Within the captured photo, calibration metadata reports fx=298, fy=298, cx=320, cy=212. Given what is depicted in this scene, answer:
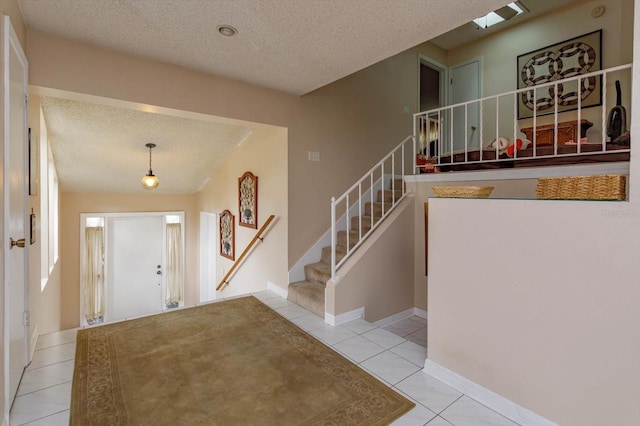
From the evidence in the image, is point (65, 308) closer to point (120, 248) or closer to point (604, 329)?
point (120, 248)

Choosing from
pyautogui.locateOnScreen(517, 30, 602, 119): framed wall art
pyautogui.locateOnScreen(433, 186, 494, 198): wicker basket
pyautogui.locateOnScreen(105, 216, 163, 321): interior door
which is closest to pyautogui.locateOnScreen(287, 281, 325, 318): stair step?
pyautogui.locateOnScreen(433, 186, 494, 198): wicker basket

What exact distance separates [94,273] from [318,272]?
5.18m

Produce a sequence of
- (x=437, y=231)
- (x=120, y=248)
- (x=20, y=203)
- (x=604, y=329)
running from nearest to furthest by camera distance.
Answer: (x=604, y=329) → (x=20, y=203) → (x=437, y=231) → (x=120, y=248)

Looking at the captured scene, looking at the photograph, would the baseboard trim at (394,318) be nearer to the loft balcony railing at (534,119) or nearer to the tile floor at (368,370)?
the tile floor at (368,370)

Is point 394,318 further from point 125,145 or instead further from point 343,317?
point 125,145

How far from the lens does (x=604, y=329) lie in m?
1.54

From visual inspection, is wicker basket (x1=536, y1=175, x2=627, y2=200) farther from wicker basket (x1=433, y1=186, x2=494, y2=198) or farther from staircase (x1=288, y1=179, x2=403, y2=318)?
staircase (x1=288, y1=179, x2=403, y2=318)

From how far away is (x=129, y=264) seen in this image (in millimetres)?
6512

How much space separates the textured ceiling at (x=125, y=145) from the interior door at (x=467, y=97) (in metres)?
4.39

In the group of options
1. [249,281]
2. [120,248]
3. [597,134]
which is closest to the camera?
[597,134]

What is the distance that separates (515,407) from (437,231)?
3.91ft

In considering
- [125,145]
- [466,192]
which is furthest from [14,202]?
[466,192]

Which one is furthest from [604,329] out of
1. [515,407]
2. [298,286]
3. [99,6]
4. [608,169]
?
[99,6]

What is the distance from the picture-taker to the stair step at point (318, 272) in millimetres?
3763
